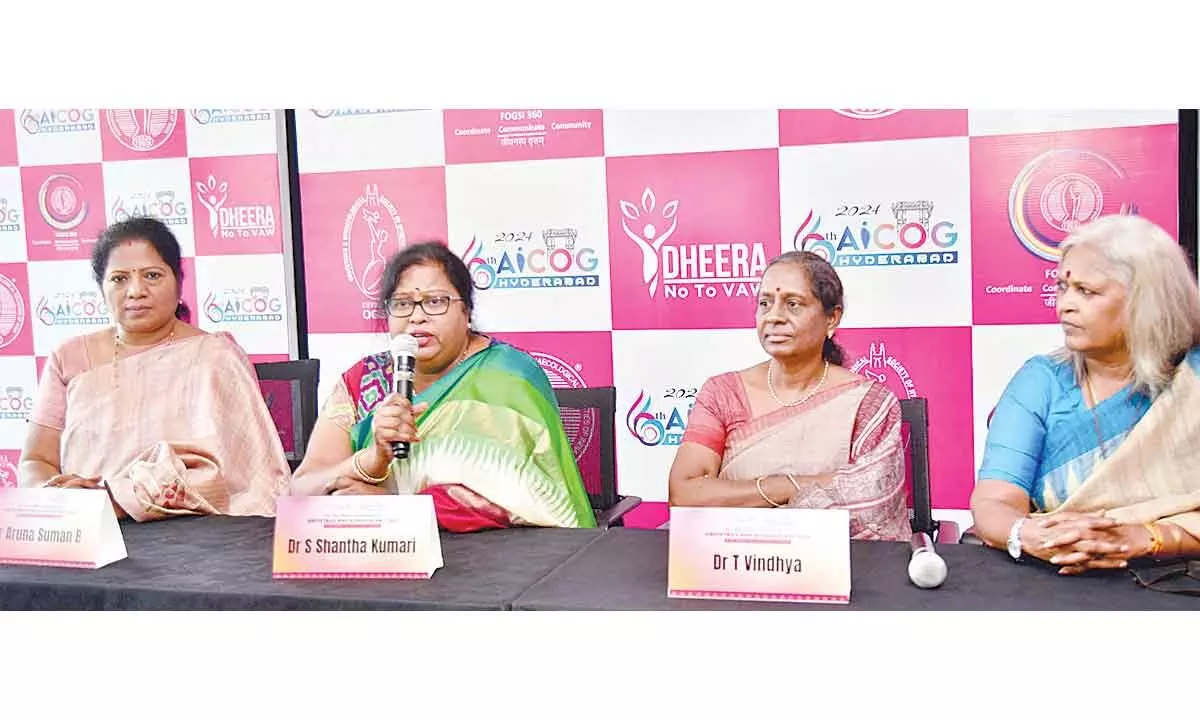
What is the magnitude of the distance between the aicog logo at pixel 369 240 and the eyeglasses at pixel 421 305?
1165 mm

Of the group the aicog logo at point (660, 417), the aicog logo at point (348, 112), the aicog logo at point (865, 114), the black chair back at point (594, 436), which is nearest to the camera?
the black chair back at point (594, 436)

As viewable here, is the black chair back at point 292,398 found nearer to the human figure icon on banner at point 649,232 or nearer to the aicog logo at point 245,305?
the aicog logo at point 245,305

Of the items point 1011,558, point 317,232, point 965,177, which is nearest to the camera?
point 1011,558

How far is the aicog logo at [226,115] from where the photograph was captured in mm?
3488

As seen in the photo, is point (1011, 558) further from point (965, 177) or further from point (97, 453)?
point (97, 453)

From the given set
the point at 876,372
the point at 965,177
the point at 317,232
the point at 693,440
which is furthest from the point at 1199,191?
the point at 317,232

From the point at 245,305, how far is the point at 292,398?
785 millimetres

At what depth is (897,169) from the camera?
2916mm

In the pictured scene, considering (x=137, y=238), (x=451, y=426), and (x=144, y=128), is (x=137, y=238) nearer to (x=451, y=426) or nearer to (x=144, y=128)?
(x=451, y=426)

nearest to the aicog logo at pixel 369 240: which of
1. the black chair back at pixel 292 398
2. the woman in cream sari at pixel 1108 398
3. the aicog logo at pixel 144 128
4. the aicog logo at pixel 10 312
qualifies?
the black chair back at pixel 292 398

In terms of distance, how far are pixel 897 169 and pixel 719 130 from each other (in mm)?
546

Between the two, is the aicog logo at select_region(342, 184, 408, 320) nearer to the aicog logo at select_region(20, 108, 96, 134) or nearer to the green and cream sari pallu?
the aicog logo at select_region(20, 108, 96, 134)

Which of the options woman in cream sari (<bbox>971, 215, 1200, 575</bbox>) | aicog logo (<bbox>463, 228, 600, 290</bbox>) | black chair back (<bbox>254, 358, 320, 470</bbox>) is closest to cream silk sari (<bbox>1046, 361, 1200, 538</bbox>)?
woman in cream sari (<bbox>971, 215, 1200, 575</bbox>)

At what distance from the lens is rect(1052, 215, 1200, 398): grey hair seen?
73.1 inches
